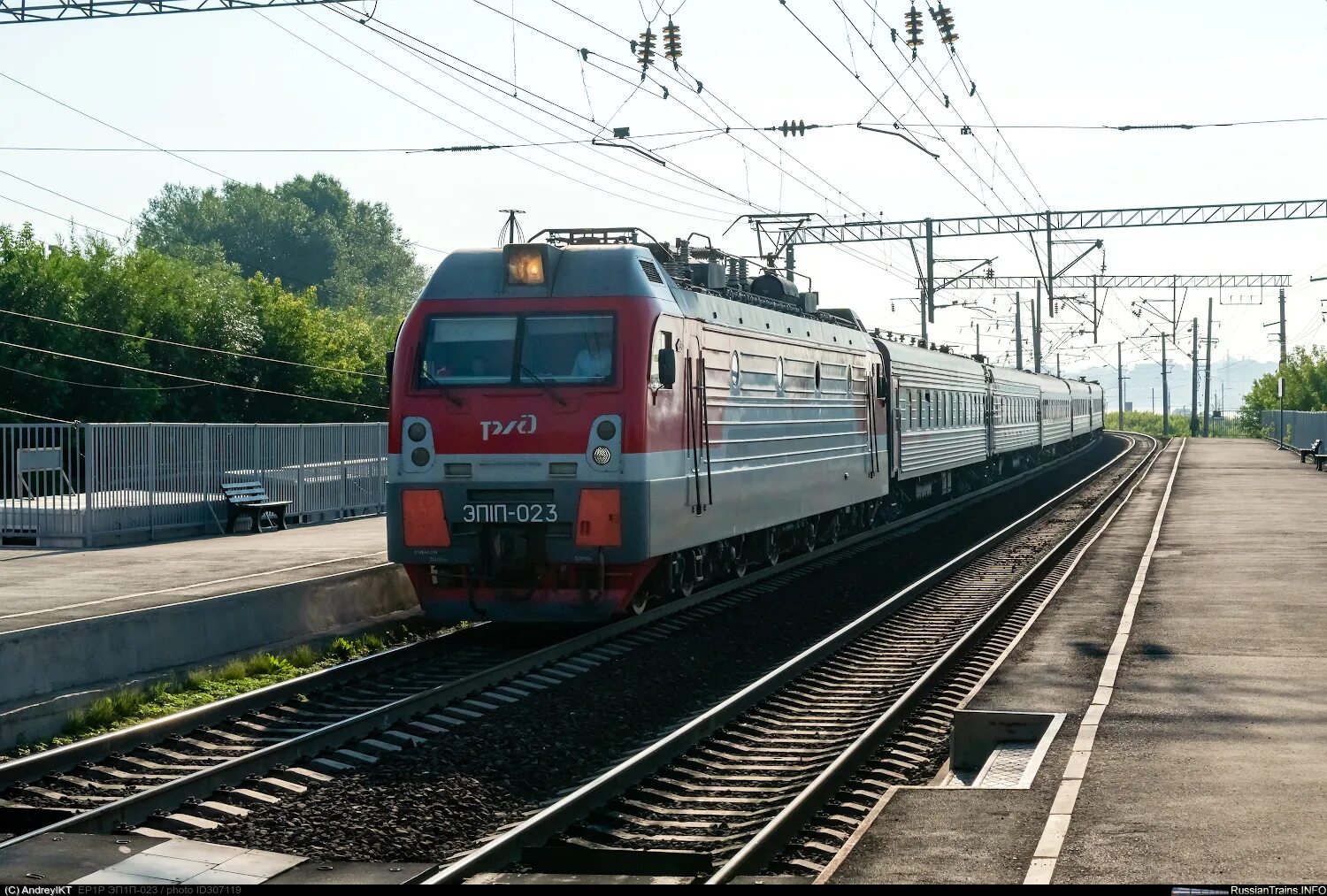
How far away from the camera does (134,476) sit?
79.6ft

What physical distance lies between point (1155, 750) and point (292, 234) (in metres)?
113

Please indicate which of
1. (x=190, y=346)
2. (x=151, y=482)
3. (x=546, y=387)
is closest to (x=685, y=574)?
(x=546, y=387)

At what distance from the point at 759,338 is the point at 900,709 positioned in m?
7.95

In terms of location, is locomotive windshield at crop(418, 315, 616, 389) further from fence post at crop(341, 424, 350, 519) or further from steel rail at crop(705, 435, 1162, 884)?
fence post at crop(341, 424, 350, 519)

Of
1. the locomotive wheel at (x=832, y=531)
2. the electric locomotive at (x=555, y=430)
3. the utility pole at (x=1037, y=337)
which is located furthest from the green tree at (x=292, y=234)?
the electric locomotive at (x=555, y=430)

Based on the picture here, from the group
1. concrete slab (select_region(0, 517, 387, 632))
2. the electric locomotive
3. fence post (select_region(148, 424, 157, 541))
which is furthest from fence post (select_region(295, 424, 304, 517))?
the electric locomotive

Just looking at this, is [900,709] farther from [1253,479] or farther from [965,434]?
[1253,479]

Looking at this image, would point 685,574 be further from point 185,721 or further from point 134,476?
point 134,476

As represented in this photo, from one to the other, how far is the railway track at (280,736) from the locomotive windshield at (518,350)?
2359 mm

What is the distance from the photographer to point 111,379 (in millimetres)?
44688

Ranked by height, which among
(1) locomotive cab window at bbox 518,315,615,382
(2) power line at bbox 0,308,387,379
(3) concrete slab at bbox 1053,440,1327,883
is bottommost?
(3) concrete slab at bbox 1053,440,1327,883

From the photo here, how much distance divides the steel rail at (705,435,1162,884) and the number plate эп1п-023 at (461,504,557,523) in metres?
A: 3.61

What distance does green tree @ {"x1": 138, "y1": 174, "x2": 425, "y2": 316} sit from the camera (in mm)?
114000

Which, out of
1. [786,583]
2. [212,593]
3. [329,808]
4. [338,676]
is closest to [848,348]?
[786,583]
